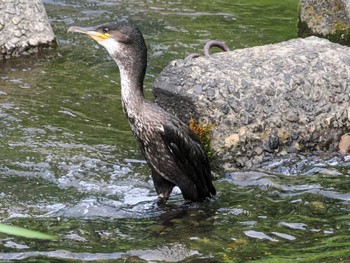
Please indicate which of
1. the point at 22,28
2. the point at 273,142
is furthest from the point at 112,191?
the point at 22,28

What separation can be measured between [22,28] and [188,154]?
513 centimetres

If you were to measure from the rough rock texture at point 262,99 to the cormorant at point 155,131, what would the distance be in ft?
2.63

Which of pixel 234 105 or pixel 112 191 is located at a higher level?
pixel 234 105

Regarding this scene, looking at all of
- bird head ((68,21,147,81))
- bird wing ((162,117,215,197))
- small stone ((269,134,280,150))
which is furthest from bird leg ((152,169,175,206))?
small stone ((269,134,280,150))

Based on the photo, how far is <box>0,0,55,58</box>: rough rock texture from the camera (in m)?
10.6

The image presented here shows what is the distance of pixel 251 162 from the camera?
23.3 feet

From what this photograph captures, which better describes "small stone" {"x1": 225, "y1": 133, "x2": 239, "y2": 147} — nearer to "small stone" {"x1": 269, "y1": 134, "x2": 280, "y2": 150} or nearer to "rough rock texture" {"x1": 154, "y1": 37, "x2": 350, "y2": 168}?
"rough rock texture" {"x1": 154, "y1": 37, "x2": 350, "y2": 168}

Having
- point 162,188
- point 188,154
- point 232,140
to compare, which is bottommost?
point 162,188

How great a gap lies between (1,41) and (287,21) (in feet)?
13.7

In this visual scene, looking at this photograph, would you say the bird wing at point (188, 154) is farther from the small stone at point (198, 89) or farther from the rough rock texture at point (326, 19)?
the rough rock texture at point (326, 19)

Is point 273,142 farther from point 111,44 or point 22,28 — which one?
point 22,28

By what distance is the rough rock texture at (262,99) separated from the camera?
7.10 meters

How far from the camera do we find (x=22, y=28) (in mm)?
10742

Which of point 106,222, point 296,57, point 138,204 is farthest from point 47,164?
Answer: point 296,57
